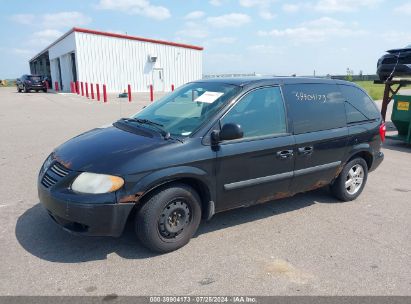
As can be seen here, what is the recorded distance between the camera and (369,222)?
4.26 m

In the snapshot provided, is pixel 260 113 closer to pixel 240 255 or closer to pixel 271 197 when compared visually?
pixel 271 197

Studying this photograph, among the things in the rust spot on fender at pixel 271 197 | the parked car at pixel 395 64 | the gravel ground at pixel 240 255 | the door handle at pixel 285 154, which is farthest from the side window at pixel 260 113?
the parked car at pixel 395 64

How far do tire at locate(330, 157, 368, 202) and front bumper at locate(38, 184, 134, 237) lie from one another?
121 inches

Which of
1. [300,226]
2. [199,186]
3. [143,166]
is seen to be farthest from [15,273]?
[300,226]

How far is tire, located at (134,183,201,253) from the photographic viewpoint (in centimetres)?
321

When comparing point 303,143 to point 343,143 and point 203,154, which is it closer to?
point 343,143

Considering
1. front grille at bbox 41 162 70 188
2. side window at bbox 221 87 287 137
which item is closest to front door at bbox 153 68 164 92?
side window at bbox 221 87 287 137

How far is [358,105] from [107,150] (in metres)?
3.57

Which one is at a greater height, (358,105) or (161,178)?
(358,105)

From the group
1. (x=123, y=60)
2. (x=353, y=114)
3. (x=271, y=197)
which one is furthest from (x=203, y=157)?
(x=123, y=60)

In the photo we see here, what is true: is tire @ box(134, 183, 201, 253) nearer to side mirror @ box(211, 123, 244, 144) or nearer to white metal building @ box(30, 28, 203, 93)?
side mirror @ box(211, 123, 244, 144)

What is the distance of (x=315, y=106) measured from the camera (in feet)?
14.4

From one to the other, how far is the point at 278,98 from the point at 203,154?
1.29 meters

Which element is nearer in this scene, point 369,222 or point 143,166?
point 143,166
